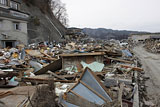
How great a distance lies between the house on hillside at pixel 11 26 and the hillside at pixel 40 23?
502 cm

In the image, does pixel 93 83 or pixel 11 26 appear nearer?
pixel 93 83

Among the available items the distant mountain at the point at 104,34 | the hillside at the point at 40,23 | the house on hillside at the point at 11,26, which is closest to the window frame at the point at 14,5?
the house on hillside at the point at 11,26

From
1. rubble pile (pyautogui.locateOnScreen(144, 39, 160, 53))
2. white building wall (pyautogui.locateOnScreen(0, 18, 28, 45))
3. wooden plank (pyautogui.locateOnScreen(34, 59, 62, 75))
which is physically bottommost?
wooden plank (pyautogui.locateOnScreen(34, 59, 62, 75))

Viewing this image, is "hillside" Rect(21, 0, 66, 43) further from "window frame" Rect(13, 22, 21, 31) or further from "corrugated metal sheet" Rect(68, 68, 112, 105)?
"corrugated metal sheet" Rect(68, 68, 112, 105)

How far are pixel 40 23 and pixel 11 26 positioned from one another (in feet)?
40.1

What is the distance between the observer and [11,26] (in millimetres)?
17547

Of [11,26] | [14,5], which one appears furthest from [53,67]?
[14,5]

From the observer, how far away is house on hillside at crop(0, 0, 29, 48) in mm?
16422

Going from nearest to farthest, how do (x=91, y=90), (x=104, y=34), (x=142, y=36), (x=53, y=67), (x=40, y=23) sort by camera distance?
(x=91, y=90)
(x=53, y=67)
(x=40, y=23)
(x=142, y=36)
(x=104, y=34)

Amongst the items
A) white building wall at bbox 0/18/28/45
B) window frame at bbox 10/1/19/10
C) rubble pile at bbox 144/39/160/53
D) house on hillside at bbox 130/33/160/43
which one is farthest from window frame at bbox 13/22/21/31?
house on hillside at bbox 130/33/160/43

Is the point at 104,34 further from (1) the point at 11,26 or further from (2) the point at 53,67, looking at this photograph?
(2) the point at 53,67

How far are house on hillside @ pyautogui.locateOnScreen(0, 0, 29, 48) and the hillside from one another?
502 cm

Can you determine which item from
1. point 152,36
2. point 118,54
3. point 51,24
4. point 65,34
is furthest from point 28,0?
point 152,36

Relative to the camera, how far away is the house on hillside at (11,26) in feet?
53.9
